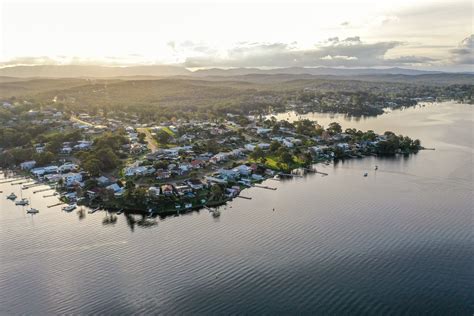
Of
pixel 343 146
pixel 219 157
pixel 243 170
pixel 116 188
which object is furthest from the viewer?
pixel 343 146

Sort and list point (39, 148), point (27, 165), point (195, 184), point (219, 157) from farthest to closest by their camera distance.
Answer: point (39, 148), point (219, 157), point (27, 165), point (195, 184)

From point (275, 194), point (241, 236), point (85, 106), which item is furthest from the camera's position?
point (85, 106)

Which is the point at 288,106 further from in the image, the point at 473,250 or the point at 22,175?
the point at 473,250

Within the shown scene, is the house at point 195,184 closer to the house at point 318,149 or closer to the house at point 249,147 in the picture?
the house at point 249,147

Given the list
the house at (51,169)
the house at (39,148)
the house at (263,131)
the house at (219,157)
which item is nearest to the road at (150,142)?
the house at (219,157)

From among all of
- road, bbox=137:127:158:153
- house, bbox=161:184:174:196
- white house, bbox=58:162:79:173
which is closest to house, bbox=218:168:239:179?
house, bbox=161:184:174:196

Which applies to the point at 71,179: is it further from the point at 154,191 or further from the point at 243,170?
the point at 243,170

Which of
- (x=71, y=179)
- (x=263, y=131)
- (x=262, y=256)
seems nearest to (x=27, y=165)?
(x=71, y=179)

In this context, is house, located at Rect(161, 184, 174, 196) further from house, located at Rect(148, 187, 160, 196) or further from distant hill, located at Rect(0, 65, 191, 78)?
distant hill, located at Rect(0, 65, 191, 78)

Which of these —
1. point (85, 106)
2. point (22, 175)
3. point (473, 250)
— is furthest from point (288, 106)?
point (473, 250)
